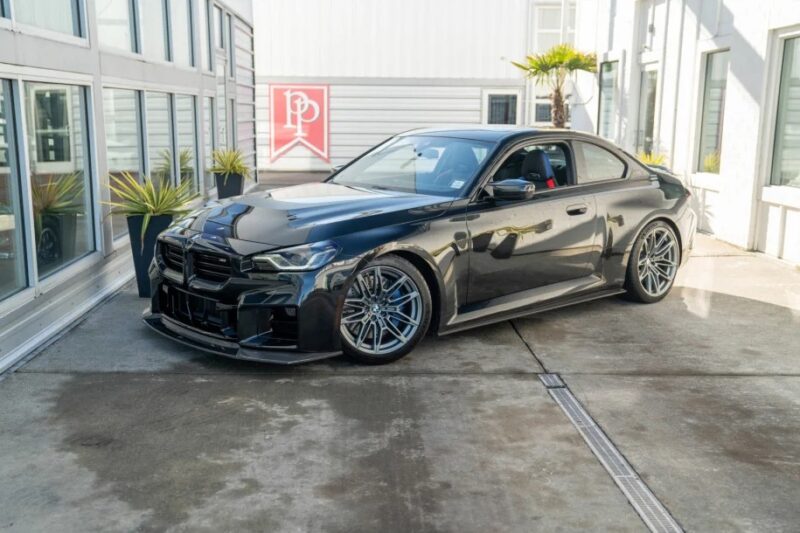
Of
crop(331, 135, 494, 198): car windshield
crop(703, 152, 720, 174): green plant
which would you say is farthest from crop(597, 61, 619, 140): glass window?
crop(331, 135, 494, 198): car windshield

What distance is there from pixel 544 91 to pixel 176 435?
1803cm

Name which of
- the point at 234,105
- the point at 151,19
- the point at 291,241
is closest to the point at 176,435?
the point at 291,241

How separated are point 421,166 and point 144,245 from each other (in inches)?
97.8

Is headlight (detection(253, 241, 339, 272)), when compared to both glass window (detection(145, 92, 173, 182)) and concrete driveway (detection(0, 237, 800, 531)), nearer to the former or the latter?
concrete driveway (detection(0, 237, 800, 531))

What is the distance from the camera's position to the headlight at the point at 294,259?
5.04 meters

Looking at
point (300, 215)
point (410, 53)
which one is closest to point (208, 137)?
point (300, 215)

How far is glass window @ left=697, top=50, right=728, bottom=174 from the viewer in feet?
35.0

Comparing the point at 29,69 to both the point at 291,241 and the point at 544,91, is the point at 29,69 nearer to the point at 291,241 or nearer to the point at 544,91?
the point at 291,241

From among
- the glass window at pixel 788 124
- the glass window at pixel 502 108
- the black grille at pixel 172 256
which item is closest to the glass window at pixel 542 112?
the glass window at pixel 502 108

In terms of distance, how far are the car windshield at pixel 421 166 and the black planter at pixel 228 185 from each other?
20.9ft

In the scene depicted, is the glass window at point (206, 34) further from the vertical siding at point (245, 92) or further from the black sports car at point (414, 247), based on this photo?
the black sports car at point (414, 247)

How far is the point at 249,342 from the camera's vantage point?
16.7 ft

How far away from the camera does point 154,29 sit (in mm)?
9969

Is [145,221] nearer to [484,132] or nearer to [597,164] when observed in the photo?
[484,132]
